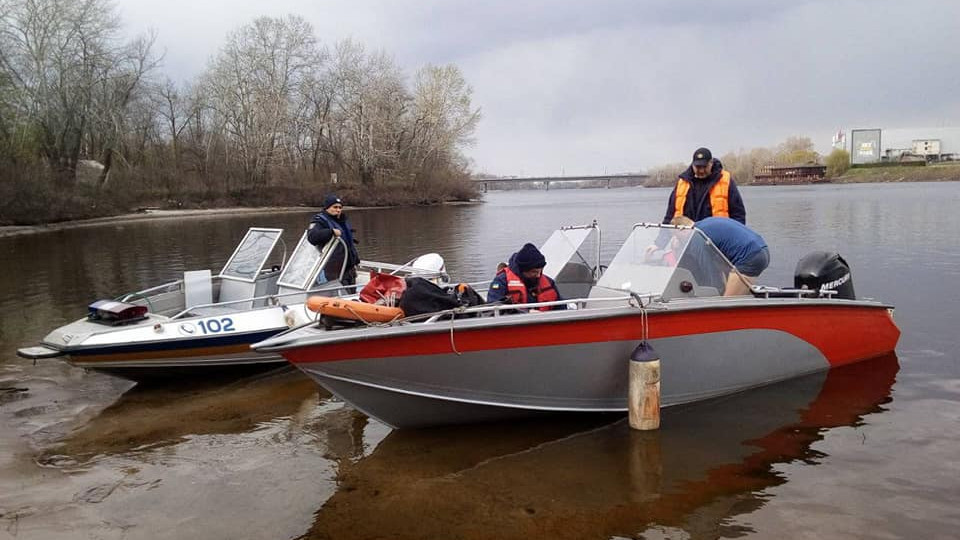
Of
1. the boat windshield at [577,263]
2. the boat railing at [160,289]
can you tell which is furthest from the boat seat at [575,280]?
the boat railing at [160,289]

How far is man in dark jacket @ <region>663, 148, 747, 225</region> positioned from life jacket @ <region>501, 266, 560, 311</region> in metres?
2.40

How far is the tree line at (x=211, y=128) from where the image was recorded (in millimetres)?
38406

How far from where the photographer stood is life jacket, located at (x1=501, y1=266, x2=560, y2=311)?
20.3 ft

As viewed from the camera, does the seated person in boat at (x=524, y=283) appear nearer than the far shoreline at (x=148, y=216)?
Yes

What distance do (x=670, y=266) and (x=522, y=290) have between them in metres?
1.44

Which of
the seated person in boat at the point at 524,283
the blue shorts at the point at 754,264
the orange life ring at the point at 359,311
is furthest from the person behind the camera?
the blue shorts at the point at 754,264

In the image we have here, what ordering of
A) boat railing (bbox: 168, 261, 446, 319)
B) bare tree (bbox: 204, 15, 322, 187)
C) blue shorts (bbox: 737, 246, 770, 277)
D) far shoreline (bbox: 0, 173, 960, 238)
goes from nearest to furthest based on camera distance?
blue shorts (bbox: 737, 246, 770, 277), boat railing (bbox: 168, 261, 446, 319), far shoreline (bbox: 0, 173, 960, 238), bare tree (bbox: 204, 15, 322, 187)

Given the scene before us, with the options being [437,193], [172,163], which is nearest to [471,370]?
[172,163]

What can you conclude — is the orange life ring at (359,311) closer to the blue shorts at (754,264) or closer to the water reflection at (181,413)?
the water reflection at (181,413)

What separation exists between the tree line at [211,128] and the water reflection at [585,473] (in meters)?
36.1

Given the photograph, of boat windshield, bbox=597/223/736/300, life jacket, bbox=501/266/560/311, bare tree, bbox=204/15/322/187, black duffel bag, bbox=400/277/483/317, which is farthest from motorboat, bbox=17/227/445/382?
bare tree, bbox=204/15/322/187

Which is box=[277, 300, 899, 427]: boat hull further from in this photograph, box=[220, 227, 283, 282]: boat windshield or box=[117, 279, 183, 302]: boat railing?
box=[117, 279, 183, 302]: boat railing

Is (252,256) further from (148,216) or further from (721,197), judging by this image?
(148,216)

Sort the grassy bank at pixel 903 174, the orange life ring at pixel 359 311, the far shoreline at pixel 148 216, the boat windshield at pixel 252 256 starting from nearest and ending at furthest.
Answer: the orange life ring at pixel 359 311
the boat windshield at pixel 252 256
the far shoreline at pixel 148 216
the grassy bank at pixel 903 174
